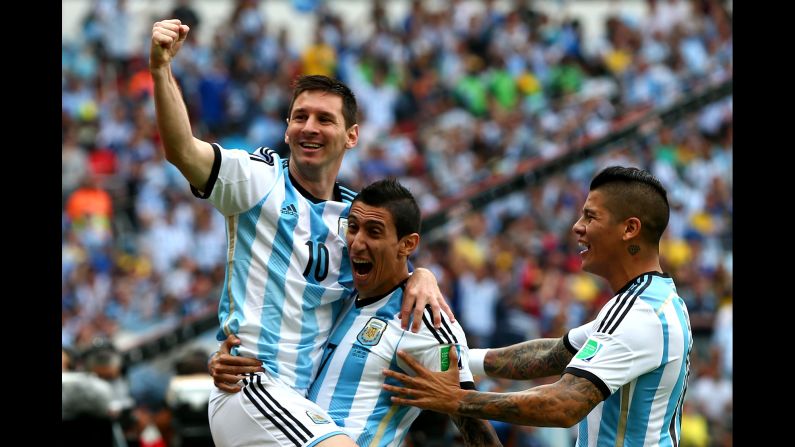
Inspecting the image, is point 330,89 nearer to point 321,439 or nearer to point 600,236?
point 600,236

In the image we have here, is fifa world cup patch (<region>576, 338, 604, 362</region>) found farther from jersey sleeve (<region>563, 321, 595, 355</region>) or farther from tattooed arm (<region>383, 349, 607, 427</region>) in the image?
jersey sleeve (<region>563, 321, 595, 355</region>)

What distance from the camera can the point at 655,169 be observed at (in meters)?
16.9

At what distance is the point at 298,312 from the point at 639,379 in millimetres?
1489

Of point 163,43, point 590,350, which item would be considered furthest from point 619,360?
point 163,43

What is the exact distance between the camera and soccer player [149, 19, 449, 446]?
5.03 metres

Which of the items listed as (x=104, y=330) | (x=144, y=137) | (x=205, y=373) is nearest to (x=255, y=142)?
(x=144, y=137)

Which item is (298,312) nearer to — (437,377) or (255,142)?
(437,377)

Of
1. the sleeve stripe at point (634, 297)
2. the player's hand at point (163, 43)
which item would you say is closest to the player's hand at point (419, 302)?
the sleeve stripe at point (634, 297)

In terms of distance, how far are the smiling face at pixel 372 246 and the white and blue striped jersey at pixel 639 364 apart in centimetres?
97

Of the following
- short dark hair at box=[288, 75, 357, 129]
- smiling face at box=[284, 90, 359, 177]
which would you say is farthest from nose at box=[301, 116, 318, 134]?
short dark hair at box=[288, 75, 357, 129]

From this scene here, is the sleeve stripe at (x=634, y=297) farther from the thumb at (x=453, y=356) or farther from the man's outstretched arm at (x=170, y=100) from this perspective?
the man's outstretched arm at (x=170, y=100)

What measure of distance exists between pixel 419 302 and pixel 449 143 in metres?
12.4

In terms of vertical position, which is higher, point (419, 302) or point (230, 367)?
point (419, 302)

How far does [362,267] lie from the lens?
5395 mm
